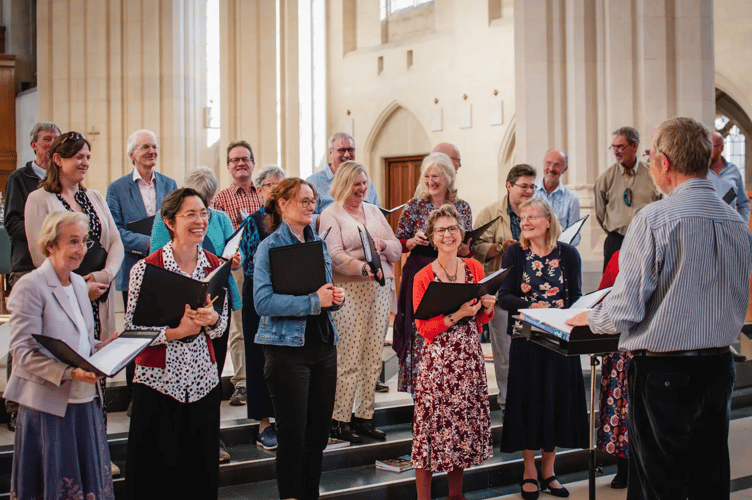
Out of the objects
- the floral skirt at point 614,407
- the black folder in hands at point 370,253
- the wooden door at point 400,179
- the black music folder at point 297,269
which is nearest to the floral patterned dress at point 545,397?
the floral skirt at point 614,407

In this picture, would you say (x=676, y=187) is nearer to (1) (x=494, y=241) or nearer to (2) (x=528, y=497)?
(2) (x=528, y=497)

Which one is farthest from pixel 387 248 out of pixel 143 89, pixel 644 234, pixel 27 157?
pixel 27 157

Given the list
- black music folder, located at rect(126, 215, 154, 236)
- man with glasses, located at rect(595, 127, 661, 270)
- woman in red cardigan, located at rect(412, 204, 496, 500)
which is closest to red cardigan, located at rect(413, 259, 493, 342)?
woman in red cardigan, located at rect(412, 204, 496, 500)

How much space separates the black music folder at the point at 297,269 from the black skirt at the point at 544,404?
4.00 feet

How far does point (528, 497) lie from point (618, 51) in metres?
4.05

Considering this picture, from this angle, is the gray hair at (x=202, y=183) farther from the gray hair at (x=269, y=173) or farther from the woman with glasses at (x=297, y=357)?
the woman with glasses at (x=297, y=357)

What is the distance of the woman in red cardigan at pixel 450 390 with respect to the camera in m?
3.89

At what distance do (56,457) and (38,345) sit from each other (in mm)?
413

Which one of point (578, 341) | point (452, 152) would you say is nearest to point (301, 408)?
point (578, 341)

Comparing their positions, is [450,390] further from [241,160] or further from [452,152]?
[452,152]

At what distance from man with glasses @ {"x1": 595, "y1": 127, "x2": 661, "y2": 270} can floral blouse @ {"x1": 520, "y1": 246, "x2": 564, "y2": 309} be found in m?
1.41

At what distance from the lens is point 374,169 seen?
45.4ft

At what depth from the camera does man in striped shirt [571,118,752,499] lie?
2611mm

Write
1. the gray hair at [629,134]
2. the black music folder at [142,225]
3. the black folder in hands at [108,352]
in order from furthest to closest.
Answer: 1. the gray hair at [629,134]
2. the black music folder at [142,225]
3. the black folder in hands at [108,352]
